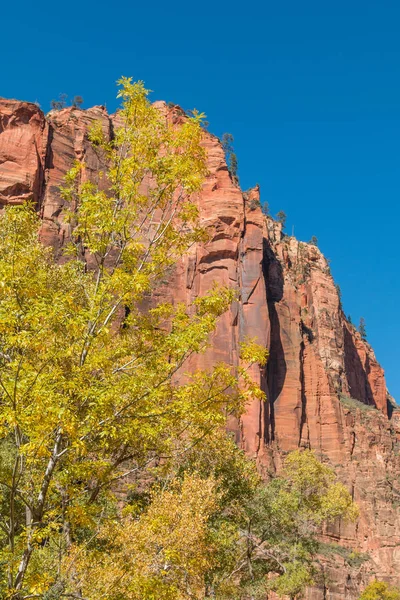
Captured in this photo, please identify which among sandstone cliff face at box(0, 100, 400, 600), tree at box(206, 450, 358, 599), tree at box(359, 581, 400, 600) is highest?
sandstone cliff face at box(0, 100, 400, 600)

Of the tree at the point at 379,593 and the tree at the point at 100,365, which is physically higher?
the tree at the point at 100,365

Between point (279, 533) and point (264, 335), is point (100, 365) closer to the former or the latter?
point (279, 533)

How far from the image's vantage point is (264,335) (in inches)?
3339

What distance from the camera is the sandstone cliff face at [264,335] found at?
76562 millimetres

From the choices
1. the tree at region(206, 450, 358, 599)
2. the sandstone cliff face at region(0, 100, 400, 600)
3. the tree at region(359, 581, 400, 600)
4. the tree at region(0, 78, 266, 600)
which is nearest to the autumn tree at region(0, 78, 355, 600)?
the tree at region(0, 78, 266, 600)

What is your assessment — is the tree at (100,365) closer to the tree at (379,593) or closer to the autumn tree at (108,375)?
the autumn tree at (108,375)

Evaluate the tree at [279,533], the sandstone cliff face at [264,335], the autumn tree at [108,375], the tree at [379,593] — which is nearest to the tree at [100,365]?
the autumn tree at [108,375]

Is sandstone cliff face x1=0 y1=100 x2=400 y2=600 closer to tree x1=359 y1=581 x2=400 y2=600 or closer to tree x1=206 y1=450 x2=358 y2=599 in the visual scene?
tree x1=359 y1=581 x2=400 y2=600

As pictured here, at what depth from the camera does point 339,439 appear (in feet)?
312

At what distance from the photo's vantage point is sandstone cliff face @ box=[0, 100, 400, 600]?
76.6 metres

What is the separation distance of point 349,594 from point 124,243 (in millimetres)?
73190

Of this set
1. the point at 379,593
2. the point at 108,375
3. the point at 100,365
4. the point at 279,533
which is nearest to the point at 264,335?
the point at 379,593

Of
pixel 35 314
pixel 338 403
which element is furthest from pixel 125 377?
pixel 338 403

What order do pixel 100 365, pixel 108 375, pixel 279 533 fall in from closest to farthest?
pixel 100 365, pixel 108 375, pixel 279 533
